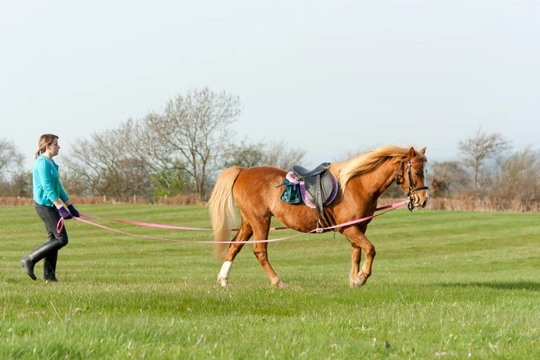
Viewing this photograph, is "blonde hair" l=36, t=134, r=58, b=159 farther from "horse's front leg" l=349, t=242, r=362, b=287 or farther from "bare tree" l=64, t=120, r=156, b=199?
"bare tree" l=64, t=120, r=156, b=199

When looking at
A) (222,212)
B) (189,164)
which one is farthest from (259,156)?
(222,212)

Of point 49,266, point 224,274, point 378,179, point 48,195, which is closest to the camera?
point 48,195

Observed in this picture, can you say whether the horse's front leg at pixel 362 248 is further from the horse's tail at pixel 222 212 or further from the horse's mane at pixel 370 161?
the horse's tail at pixel 222 212

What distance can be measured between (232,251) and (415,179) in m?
3.24

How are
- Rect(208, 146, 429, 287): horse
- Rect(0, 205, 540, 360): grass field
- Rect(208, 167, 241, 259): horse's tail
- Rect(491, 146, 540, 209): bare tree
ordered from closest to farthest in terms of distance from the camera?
Rect(0, 205, 540, 360): grass field → Rect(208, 146, 429, 287): horse → Rect(208, 167, 241, 259): horse's tail → Rect(491, 146, 540, 209): bare tree

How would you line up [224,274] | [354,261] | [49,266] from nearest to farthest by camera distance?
[354,261], [224,274], [49,266]

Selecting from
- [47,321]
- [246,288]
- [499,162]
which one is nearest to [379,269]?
[246,288]

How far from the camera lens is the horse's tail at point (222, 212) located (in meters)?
12.5

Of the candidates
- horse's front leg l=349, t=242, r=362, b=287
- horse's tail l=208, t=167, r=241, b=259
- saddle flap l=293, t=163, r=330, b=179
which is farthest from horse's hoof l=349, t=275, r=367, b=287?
horse's tail l=208, t=167, r=241, b=259

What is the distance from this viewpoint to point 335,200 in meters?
11.6

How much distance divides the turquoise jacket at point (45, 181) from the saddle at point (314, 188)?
11.5ft

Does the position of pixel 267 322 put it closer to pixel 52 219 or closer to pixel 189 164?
pixel 52 219

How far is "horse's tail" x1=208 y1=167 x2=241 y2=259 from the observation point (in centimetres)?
1251

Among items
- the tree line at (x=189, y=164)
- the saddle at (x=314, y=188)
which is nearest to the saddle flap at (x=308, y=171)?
the saddle at (x=314, y=188)
